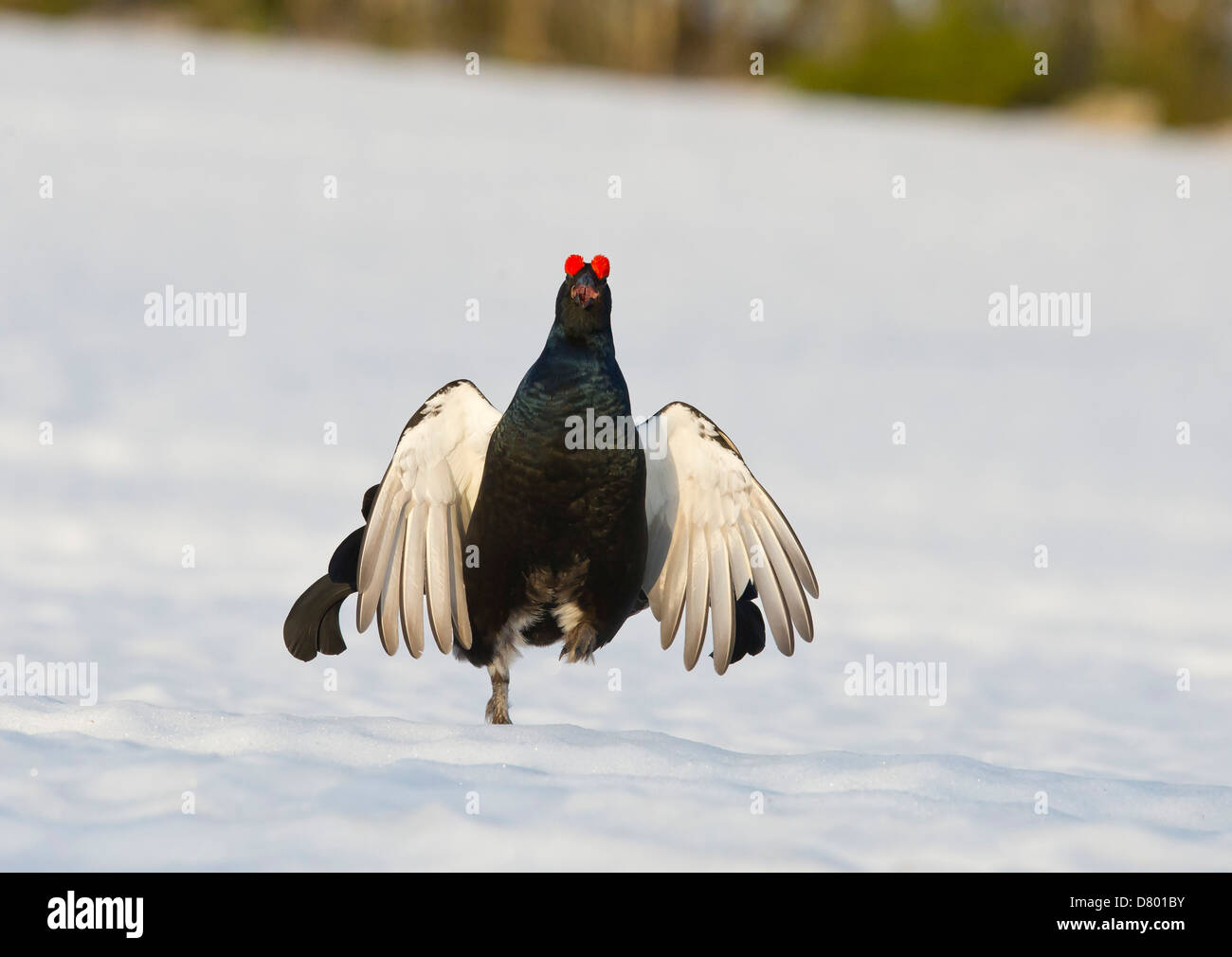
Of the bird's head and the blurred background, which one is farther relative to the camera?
the blurred background

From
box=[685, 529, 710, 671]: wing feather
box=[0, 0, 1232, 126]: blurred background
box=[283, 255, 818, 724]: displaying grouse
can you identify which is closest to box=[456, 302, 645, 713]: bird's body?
box=[283, 255, 818, 724]: displaying grouse

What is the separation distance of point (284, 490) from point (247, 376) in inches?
74.6

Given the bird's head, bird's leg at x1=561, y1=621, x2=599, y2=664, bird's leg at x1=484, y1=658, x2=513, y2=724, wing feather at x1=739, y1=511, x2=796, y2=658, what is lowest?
bird's leg at x1=484, y1=658, x2=513, y2=724

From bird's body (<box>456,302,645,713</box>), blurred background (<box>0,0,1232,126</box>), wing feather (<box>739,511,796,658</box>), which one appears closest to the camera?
bird's body (<box>456,302,645,713</box>)

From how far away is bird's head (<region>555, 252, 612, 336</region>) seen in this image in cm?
343

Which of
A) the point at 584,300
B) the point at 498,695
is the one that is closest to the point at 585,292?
the point at 584,300

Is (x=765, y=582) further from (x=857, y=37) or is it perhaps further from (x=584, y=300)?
(x=857, y=37)

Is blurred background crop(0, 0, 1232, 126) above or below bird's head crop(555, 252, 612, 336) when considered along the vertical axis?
above

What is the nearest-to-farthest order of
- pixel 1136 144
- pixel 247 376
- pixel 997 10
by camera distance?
pixel 247 376 → pixel 1136 144 → pixel 997 10

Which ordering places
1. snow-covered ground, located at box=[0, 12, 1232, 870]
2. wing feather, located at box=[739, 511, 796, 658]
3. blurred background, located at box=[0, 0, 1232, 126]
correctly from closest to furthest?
snow-covered ground, located at box=[0, 12, 1232, 870], wing feather, located at box=[739, 511, 796, 658], blurred background, located at box=[0, 0, 1232, 126]

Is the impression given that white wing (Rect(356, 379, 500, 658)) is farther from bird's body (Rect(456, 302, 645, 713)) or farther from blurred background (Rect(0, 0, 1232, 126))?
blurred background (Rect(0, 0, 1232, 126))
